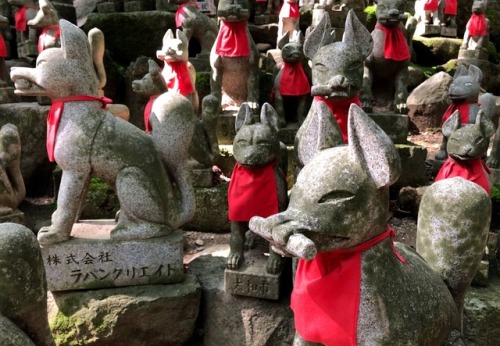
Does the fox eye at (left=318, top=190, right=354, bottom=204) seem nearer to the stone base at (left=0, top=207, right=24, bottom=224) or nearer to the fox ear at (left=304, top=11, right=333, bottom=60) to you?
the fox ear at (left=304, top=11, right=333, bottom=60)

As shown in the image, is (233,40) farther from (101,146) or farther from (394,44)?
(101,146)

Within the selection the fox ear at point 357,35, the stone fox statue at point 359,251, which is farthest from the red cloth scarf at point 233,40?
the stone fox statue at point 359,251

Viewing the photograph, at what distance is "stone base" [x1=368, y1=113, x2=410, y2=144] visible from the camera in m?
4.85

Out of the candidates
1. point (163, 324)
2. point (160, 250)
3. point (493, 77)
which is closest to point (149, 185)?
point (160, 250)

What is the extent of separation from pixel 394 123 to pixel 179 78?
231 centimetres

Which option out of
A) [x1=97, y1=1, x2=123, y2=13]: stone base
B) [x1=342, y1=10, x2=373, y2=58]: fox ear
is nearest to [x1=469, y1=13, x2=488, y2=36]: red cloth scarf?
[x1=97, y1=1, x2=123, y2=13]: stone base

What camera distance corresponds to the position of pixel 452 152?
10.7 ft

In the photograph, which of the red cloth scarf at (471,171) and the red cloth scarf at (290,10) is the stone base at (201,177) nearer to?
the red cloth scarf at (471,171)

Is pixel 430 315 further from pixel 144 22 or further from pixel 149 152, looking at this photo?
pixel 144 22

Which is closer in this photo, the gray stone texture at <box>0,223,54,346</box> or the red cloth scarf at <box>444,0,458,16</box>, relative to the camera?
the gray stone texture at <box>0,223,54,346</box>

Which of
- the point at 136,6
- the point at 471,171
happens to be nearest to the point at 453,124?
the point at 471,171

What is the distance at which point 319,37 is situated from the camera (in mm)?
3541

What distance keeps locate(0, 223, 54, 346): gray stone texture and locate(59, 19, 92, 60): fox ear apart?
1501 mm

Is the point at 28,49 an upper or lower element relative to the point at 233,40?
lower
